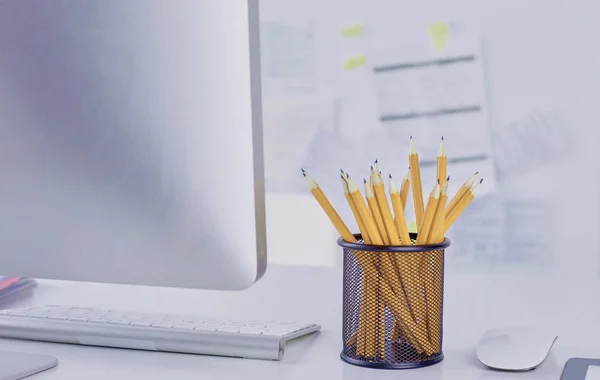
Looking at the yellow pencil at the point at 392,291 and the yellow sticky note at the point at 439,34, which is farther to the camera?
the yellow sticky note at the point at 439,34

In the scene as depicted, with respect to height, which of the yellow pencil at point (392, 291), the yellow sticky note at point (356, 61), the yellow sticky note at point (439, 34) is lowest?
the yellow pencil at point (392, 291)

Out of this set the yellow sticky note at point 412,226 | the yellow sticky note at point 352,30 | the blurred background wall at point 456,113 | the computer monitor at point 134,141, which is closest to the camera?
the computer monitor at point 134,141

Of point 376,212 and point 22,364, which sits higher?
point 376,212

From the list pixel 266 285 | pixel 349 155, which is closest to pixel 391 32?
pixel 349 155

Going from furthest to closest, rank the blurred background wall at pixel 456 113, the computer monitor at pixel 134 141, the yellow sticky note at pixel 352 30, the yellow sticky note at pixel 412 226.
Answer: the yellow sticky note at pixel 352 30, the blurred background wall at pixel 456 113, the yellow sticky note at pixel 412 226, the computer monitor at pixel 134 141

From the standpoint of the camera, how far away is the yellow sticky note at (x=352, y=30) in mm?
2055

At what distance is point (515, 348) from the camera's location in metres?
0.62

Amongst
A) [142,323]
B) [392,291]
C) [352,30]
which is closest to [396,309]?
[392,291]

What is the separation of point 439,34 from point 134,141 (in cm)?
157

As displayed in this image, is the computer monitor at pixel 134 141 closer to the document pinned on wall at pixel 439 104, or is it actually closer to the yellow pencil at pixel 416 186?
the yellow pencil at pixel 416 186

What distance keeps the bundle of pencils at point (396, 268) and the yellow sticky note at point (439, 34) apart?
145 cm

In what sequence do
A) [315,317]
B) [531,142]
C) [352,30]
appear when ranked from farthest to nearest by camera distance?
[352,30]
[531,142]
[315,317]

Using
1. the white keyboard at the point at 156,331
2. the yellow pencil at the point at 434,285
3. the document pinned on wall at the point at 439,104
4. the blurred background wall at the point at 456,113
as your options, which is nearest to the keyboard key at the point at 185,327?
the white keyboard at the point at 156,331

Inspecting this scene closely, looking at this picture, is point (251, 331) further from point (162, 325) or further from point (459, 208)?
point (459, 208)
